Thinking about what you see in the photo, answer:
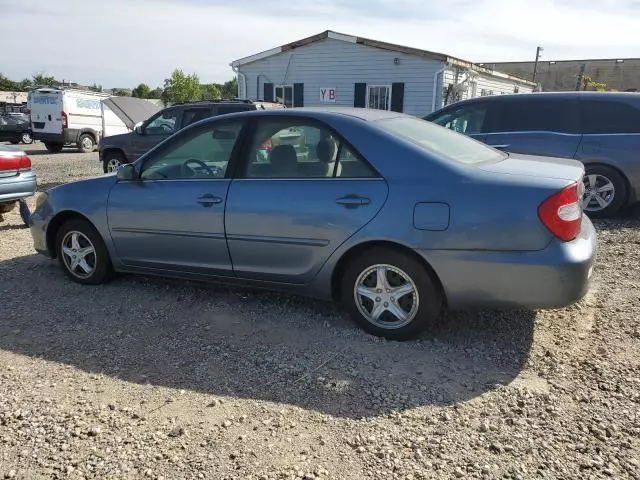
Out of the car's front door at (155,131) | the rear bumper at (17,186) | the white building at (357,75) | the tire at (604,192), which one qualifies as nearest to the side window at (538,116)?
the tire at (604,192)

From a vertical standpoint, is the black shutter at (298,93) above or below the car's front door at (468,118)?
above

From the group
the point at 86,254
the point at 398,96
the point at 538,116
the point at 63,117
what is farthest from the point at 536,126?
the point at 63,117

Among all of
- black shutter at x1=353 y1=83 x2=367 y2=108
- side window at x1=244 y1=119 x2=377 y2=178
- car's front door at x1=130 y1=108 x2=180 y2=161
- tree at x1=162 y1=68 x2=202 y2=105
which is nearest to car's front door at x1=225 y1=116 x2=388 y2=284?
side window at x1=244 y1=119 x2=377 y2=178

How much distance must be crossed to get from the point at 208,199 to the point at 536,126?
5.16 metres

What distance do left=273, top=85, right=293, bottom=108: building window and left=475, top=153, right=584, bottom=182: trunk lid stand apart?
18.1 meters

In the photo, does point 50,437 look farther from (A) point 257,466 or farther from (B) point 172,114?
(B) point 172,114

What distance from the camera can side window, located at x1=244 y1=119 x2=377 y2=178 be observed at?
3637mm

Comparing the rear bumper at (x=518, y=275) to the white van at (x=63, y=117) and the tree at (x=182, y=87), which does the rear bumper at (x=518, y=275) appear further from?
the tree at (x=182, y=87)

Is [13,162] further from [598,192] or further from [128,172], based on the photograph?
[598,192]

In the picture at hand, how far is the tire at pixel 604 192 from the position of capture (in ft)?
22.7

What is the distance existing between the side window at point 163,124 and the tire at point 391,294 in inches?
302

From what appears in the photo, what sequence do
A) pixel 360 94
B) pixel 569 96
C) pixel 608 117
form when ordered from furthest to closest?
pixel 360 94, pixel 569 96, pixel 608 117

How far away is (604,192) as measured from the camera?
276 inches

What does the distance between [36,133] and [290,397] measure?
19923 millimetres
